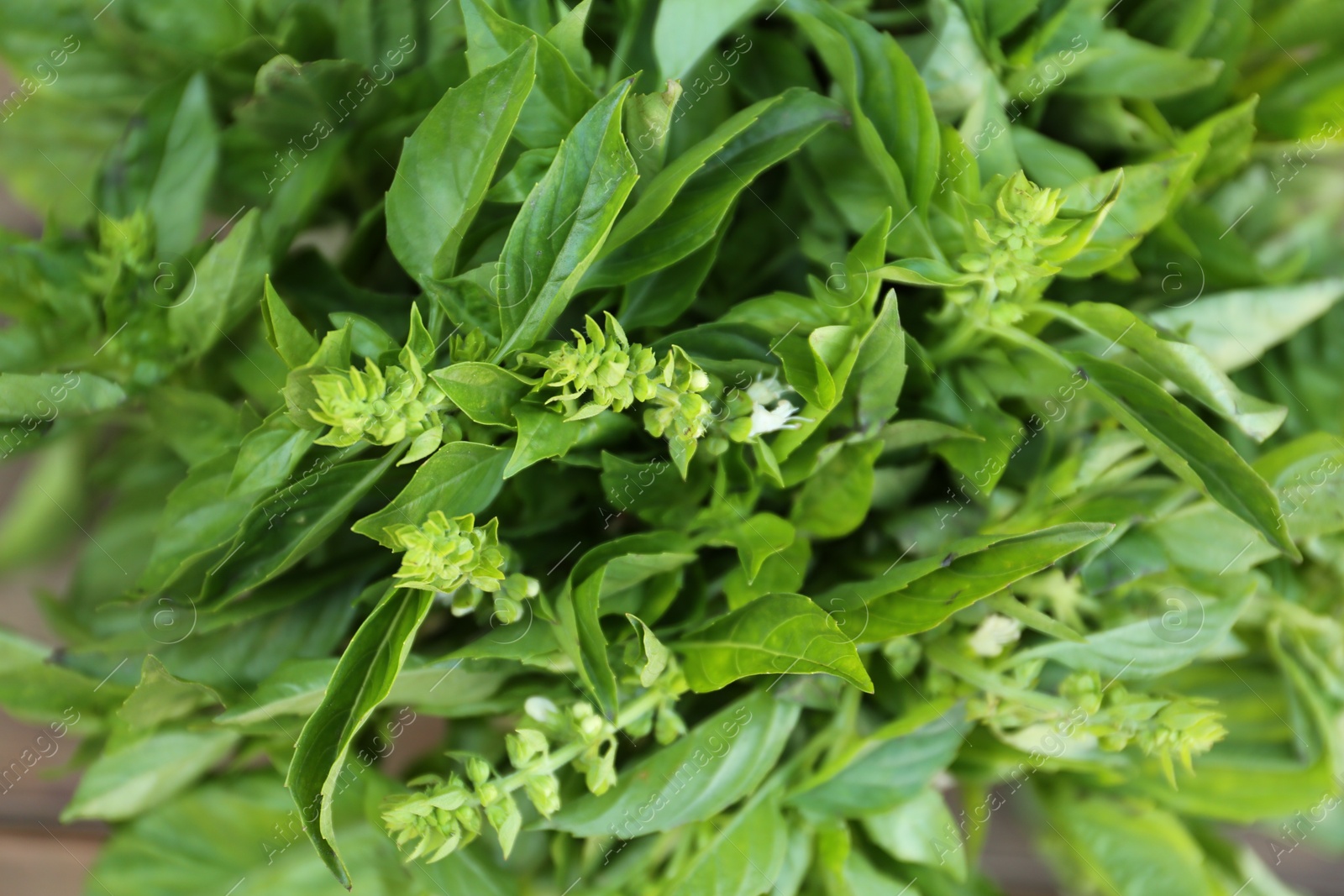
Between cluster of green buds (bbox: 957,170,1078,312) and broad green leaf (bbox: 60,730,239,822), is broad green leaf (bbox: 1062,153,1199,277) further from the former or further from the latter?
broad green leaf (bbox: 60,730,239,822)

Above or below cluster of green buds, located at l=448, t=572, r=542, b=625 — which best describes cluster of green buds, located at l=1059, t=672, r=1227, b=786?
below

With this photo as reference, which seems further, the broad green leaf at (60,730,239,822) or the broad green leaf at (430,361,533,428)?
the broad green leaf at (60,730,239,822)

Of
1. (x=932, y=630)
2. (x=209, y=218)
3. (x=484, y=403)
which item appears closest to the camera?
(x=484, y=403)

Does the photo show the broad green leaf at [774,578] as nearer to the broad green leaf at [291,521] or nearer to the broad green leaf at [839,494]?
the broad green leaf at [839,494]

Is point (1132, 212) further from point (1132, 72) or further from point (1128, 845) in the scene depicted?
point (1128, 845)

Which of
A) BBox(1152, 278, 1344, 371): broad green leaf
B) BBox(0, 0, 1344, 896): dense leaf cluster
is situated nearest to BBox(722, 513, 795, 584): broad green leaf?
BBox(0, 0, 1344, 896): dense leaf cluster

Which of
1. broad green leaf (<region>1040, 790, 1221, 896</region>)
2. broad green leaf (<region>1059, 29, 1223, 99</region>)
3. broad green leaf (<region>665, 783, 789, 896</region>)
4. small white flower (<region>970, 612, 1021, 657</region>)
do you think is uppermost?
broad green leaf (<region>1059, 29, 1223, 99</region>)

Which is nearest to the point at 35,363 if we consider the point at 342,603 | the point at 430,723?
the point at 342,603

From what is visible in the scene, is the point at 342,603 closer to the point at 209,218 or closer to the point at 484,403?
the point at 484,403
